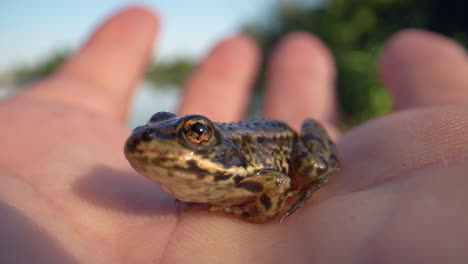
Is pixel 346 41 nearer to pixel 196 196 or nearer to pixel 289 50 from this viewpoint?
pixel 289 50

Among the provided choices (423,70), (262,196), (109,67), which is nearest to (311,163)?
(262,196)

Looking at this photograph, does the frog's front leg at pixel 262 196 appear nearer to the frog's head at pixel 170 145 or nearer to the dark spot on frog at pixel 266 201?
the dark spot on frog at pixel 266 201

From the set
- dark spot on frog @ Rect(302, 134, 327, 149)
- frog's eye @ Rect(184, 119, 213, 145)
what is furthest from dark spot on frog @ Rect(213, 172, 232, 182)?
dark spot on frog @ Rect(302, 134, 327, 149)

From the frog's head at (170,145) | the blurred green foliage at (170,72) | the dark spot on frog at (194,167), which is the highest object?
the frog's head at (170,145)

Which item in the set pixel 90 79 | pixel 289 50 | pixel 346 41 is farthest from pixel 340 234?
pixel 346 41

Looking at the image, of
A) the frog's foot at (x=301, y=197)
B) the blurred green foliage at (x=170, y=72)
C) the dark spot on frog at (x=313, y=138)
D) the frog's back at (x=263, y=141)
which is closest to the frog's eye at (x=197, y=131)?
the frog's back at (x=263, y=141)

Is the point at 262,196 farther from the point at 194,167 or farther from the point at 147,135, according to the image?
the point at 147,135

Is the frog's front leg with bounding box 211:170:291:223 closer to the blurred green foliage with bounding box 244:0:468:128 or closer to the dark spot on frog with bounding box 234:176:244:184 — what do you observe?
the dark spot on frog with bounding box 234:176:244:184
